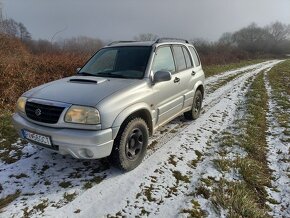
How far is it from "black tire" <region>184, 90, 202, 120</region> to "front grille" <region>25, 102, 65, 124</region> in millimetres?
3663

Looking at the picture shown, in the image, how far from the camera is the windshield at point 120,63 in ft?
14.3

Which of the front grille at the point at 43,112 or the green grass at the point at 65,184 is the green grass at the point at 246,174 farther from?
the front grille at the point at 43,112

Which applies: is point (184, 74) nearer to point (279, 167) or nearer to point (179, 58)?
point (179, 58)

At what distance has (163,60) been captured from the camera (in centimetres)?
477

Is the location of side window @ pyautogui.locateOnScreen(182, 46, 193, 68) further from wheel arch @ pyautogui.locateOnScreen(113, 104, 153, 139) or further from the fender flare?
the fender flare

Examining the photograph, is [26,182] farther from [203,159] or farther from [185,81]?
[185,81]

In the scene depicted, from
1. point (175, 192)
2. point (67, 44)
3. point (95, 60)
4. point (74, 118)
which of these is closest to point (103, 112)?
point (74, 118)

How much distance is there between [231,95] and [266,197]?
6801mm

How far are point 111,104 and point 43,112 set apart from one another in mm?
929

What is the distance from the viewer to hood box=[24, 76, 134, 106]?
3448 mm

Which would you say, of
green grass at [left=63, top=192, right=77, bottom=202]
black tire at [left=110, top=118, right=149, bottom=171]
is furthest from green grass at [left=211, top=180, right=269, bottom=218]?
green grass at [left=63, top=192, right=77, bottom=202]

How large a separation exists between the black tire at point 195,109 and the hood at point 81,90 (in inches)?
104

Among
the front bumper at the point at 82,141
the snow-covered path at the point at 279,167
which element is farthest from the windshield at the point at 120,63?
the snow-covered path at the point at 279,167

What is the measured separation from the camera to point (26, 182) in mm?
3609
